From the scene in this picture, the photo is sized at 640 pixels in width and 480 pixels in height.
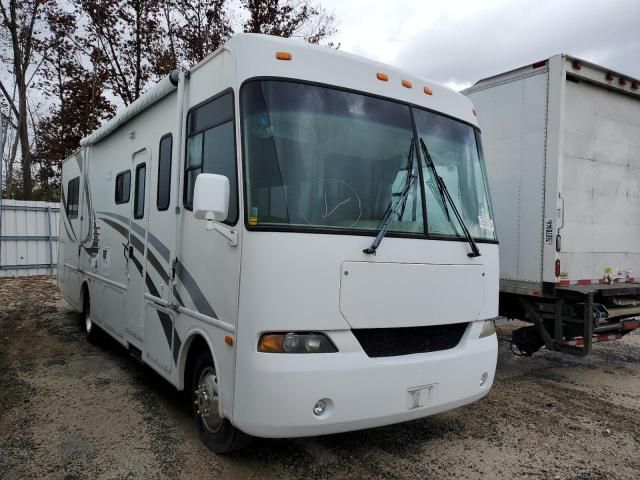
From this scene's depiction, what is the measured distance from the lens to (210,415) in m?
3.57

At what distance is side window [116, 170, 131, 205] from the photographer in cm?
544

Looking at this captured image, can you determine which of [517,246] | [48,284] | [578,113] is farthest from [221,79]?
[48,284]

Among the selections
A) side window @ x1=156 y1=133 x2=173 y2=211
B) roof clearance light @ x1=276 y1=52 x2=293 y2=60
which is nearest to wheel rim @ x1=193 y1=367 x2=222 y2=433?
side window @ x1=156 y1=133 x2=173 y2=211

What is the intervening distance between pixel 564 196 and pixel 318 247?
3664 mm

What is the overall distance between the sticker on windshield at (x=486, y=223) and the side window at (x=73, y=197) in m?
6.19

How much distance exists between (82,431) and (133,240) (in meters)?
1.84

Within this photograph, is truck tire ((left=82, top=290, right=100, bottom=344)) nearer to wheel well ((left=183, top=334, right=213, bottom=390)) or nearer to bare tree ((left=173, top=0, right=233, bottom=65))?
wheel well ((left=183, top=334, right=213, bottom=390))

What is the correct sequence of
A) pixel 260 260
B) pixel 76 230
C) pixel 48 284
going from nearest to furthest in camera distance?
pixel 260 260, pixel 76 230, pixel 48 284

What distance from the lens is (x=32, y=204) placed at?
14.8 metres

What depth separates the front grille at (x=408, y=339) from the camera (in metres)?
3.16

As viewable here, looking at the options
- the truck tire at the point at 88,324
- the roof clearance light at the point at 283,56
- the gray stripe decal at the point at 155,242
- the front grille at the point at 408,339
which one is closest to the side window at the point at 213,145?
the roof clearance light at the point at 283,56

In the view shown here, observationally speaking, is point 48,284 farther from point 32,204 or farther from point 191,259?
point 191,259

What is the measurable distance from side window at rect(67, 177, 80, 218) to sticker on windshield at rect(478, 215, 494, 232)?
6.19 metres

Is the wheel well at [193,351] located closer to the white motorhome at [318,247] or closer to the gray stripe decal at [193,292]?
the white motorhome at [318,247]
